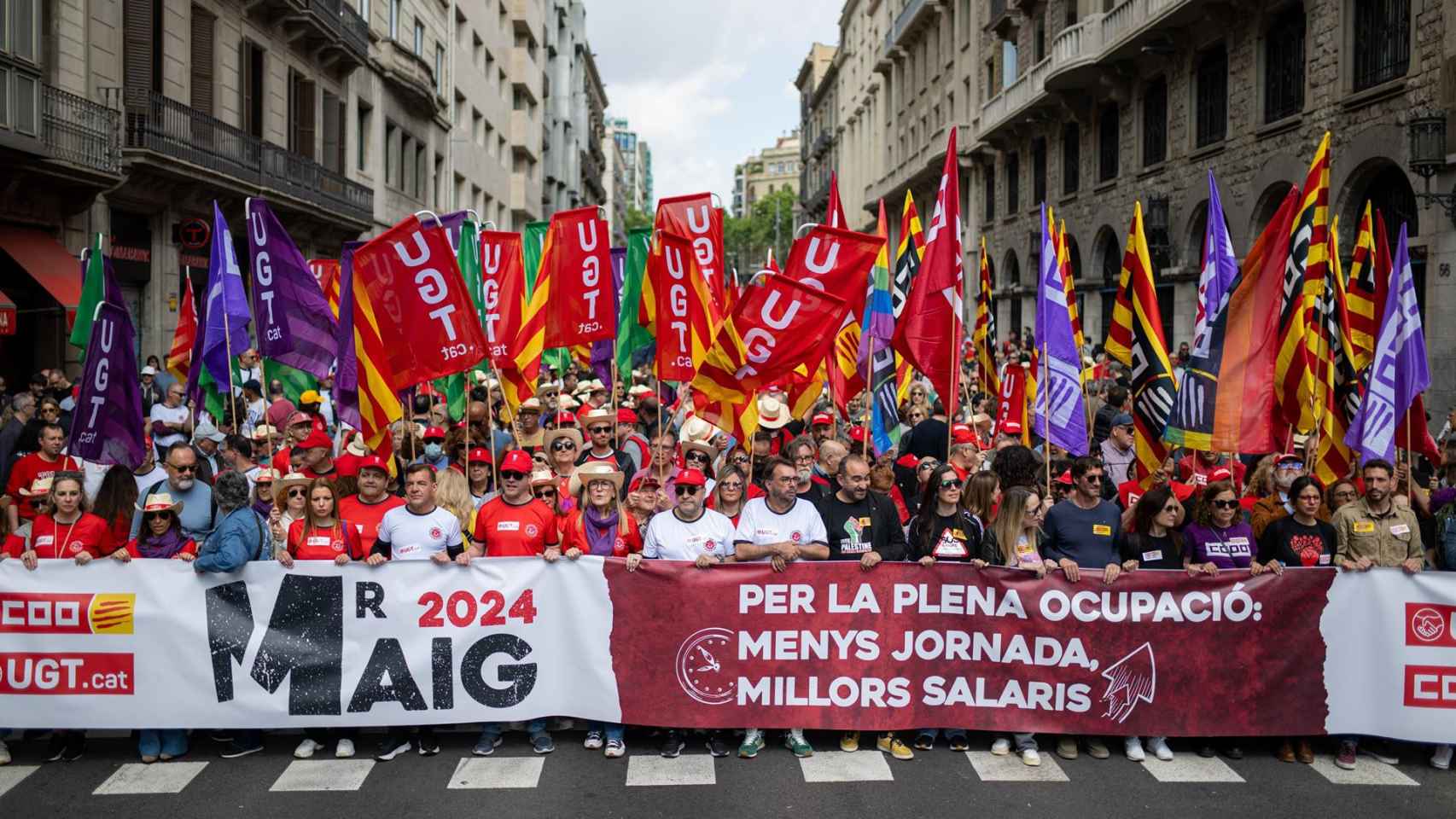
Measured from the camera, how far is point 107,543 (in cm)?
717

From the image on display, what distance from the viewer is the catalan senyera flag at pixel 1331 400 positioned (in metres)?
9.01

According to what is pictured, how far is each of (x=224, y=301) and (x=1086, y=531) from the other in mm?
7127

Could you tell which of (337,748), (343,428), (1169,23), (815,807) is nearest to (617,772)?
(815,807)

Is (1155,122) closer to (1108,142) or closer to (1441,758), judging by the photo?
(1108,142)

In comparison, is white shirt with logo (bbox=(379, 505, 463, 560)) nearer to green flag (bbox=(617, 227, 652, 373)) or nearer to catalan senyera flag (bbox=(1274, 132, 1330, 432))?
catalan senyera flag (bbox=(1274, 132, 1330, 432))

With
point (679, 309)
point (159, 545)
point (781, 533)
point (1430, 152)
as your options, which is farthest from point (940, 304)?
point (1430, 152)

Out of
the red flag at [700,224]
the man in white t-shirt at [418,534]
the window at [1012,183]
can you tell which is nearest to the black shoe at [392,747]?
the man in white t-shirt at [418,534]

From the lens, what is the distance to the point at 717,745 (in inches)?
275

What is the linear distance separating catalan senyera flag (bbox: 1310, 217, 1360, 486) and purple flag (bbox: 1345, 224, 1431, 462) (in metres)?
0.51

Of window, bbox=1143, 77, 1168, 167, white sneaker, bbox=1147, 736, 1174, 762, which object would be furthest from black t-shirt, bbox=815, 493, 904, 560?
window, bbox=1143, 77, 1168, 167

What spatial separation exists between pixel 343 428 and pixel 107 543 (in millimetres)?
5387

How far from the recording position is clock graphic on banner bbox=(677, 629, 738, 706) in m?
6.96

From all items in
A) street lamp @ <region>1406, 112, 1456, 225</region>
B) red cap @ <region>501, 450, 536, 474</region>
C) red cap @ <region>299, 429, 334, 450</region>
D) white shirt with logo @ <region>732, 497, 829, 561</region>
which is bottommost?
white shirt with logo @ <region>732, 497, 829, 561</region>

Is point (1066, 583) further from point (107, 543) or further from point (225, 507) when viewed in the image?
point (107, 543)
